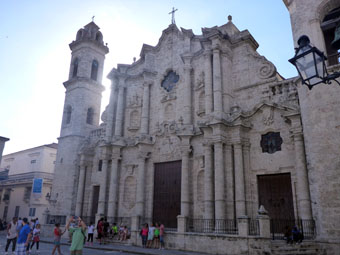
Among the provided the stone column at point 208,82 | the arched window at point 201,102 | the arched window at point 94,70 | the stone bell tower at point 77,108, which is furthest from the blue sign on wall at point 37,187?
the stone column at point 208,82

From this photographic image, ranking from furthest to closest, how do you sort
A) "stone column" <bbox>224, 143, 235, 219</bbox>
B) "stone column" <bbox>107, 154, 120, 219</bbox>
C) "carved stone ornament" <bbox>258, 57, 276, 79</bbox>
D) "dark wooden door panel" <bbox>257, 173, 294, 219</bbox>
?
"stone column" <bbox>107, 154, 120, 219</bbox>
"carved stone ornament" <bbox>258, 57, 276, 79</bbox>
"stone column" <bbox>224, 143, 235, 219</bbox>
"dark wooden door panel" <bbox>257, 173, 294, 219</bbox>

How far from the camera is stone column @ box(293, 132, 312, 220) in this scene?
12320mm

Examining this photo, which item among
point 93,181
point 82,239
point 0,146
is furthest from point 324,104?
point 0,146

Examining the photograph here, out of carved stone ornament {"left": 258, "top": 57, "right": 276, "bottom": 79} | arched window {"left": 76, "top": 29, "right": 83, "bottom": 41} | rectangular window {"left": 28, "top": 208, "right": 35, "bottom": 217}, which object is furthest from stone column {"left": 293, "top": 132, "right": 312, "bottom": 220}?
rectangular window {"left": 28, "top": 208, "right": 35, "bottom": 217}

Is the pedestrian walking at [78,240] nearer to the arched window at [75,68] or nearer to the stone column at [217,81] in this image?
the stone column at [217,81]

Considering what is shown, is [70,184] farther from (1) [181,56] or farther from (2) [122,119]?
(1) [181,56]

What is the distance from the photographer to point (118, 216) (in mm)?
19172

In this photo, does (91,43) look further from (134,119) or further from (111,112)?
(134,119)

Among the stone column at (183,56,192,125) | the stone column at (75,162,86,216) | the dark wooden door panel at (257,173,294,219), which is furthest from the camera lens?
the stone column at (75,162,86,216)

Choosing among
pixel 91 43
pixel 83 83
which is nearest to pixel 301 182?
pixel 83 83

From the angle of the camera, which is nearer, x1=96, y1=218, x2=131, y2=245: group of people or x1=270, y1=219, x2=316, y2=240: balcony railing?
x1=270, y1=219, x2=316, y2=240: balcony railing

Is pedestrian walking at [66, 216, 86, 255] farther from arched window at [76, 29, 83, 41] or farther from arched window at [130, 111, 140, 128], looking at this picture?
arched window at [76, 29, 83, 41]

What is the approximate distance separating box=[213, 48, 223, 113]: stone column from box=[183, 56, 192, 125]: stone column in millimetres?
2134

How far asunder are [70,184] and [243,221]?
46.7 ft
